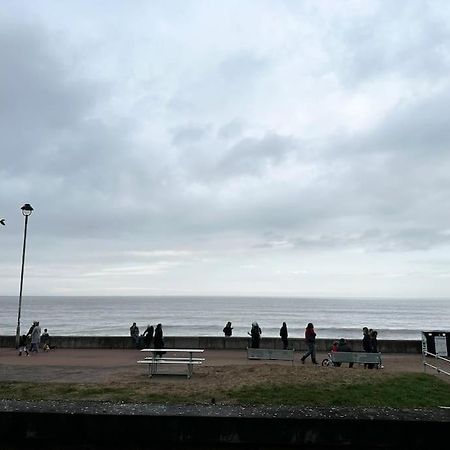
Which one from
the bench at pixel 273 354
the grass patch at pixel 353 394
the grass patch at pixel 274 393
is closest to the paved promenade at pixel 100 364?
the bench at pixel 273 354

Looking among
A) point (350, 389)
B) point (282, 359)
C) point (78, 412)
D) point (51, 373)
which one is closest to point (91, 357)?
point (51, 373)

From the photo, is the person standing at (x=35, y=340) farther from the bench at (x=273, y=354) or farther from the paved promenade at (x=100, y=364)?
the bench at (x=273, y=354)

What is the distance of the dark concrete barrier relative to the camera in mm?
3121

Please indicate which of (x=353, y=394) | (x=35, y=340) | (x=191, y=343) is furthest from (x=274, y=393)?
(x=35, y=340)

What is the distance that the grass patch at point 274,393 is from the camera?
29.3 ft

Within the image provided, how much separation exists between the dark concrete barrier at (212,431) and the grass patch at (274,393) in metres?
5.60

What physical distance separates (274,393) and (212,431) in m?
6.90

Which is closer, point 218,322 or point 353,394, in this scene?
point 353,394

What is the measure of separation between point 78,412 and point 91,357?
1484cm

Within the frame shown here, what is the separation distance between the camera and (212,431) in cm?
316

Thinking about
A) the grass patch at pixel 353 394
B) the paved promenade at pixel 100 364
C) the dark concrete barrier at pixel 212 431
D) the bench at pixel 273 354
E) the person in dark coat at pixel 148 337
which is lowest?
the grass patch at pixel 353 394

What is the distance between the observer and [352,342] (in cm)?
2088

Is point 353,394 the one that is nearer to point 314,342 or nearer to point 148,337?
point 314,342

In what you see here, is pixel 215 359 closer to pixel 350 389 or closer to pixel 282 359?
pixel 282 359
